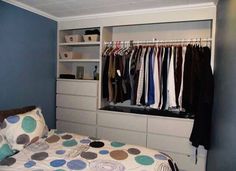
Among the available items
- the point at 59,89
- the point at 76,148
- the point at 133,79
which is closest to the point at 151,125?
the point at 133,79

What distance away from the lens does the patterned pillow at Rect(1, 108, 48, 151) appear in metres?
1.82

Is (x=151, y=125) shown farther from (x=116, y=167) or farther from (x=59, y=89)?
(x=59, y=89)

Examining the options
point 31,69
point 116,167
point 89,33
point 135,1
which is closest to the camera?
point 116,167

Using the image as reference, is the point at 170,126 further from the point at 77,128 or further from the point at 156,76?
the point at 77,128

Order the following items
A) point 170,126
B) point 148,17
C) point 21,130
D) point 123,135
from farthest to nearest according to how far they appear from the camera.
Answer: point 123,135 → point 148,17 → point 170,126 → point 21,130

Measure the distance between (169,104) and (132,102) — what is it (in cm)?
52

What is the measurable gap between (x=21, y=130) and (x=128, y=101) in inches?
68.0

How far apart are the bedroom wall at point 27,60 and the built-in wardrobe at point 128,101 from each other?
0.56 ft

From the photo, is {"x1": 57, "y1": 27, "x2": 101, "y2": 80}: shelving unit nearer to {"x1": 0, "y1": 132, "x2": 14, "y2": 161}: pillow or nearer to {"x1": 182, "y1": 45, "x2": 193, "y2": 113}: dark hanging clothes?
{"x1": 182, "y1": 45, "x2": 193, "y2": 113}: dark hanging clothes

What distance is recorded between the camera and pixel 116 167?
1517 millimetres

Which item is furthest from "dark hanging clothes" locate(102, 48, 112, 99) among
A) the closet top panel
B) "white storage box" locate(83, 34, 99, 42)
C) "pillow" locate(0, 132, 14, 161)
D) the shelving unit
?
"pillow" locate(0, 132, 14, 161)

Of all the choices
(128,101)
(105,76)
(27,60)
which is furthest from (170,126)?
(27,60)

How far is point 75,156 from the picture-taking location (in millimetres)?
1695

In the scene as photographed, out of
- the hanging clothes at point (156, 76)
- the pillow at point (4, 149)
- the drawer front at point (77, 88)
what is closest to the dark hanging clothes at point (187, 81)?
the hanging clothes at point (156, 76)
